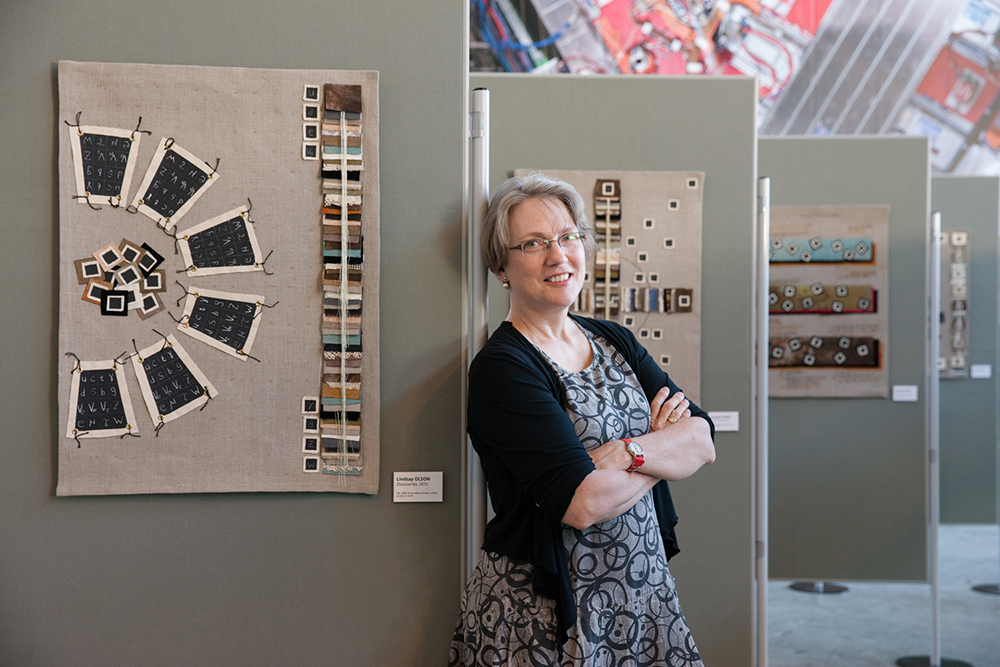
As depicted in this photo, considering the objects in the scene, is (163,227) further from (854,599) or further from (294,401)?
(854,599)

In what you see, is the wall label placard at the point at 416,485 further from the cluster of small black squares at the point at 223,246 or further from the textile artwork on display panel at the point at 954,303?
the textile artwork on display panel at the point at 954,303

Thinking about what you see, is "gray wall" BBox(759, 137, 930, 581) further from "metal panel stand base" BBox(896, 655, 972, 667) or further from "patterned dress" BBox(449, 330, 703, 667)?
"patterned dress" BBox(449, 330, 703, 667)

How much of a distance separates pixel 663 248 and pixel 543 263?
1430 mm

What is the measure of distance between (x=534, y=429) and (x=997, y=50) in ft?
22.4

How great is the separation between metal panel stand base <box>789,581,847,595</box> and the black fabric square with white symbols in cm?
422

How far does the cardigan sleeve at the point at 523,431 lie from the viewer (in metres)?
1.52

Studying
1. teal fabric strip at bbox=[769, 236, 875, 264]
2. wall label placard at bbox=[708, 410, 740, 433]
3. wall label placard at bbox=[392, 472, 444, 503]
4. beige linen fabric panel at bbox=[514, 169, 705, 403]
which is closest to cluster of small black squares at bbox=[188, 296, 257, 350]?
wall label placard at bbox=[392, 472, 444, 503]

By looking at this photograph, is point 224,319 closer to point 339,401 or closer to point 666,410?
point 339,401

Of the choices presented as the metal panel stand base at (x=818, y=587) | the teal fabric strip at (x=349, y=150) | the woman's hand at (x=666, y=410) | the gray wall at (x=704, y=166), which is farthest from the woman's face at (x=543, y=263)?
the metal panel stand base at (x=818, y=587)

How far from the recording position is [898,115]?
654cm

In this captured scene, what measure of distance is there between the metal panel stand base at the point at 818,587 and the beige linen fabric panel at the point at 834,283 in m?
1.40

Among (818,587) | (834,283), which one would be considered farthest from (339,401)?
(818,587)

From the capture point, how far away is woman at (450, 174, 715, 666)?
1.55 meters

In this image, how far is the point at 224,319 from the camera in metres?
1.88
